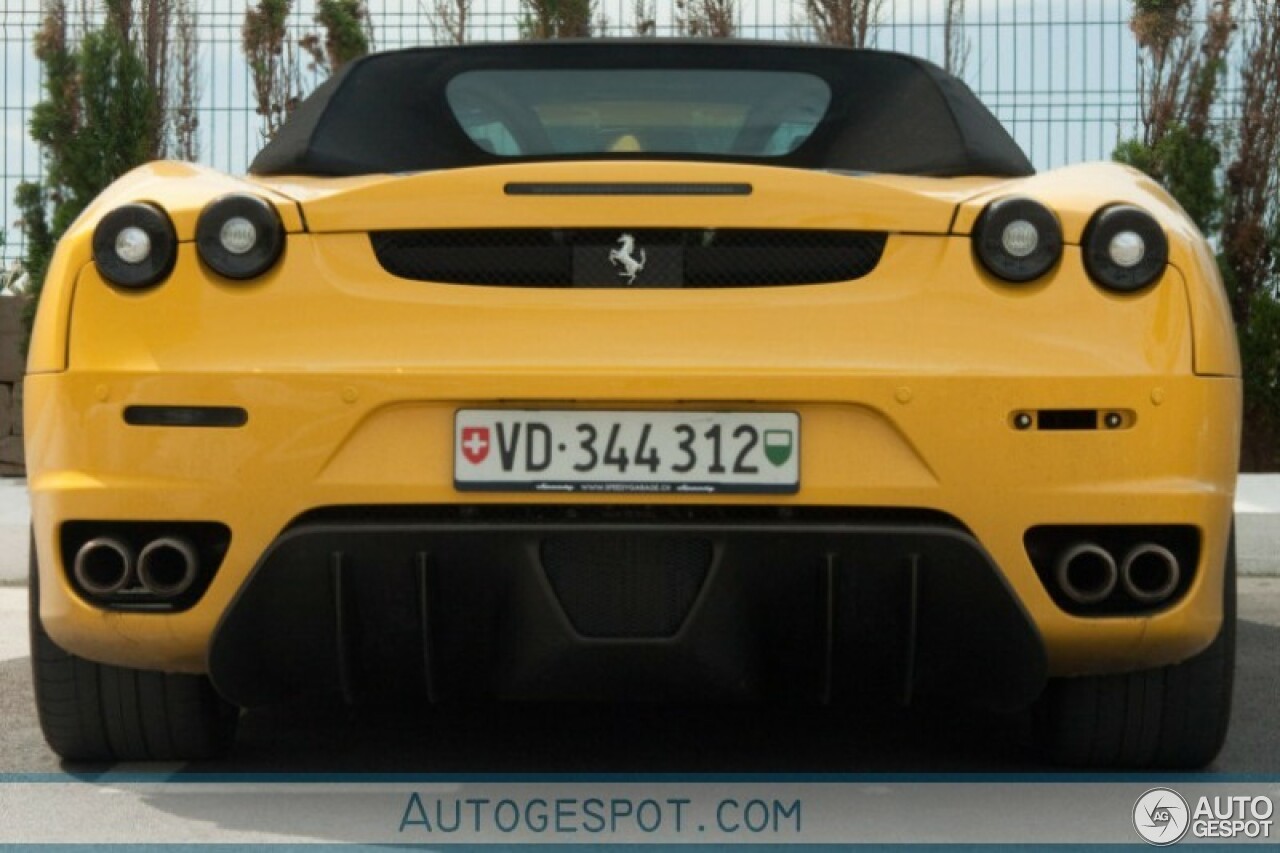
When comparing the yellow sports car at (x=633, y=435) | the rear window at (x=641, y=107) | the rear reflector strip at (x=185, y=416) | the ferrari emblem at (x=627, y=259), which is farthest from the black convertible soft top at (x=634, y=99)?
the rear reflector strip at (x=185, y=416)

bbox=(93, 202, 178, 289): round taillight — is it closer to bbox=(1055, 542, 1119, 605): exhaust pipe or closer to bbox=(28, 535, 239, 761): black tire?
bbox=(28, 535, 239, 761): black tire

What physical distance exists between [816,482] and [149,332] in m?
1.08

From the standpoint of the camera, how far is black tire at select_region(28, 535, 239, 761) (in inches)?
161

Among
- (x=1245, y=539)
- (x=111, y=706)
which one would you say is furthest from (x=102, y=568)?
(x=1245, y=539)

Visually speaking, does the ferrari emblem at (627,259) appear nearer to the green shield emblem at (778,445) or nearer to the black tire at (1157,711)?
the green shield emblem at (778,445)

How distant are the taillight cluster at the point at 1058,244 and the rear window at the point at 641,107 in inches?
36.3

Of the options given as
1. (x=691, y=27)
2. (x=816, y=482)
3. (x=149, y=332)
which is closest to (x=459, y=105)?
(x=149, y=332)

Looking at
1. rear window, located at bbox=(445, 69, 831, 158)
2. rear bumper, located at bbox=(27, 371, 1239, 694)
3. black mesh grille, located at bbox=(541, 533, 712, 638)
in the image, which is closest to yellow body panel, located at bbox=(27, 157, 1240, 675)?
rear bumper, located at bbox=(27, 371, 1239, 694)

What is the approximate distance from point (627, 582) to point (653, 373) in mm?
336

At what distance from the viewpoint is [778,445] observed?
3531 millimetres

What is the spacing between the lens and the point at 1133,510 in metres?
3.62

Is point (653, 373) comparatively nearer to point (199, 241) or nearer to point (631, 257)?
point (631, 257)

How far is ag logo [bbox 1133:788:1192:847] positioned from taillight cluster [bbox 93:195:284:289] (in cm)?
164

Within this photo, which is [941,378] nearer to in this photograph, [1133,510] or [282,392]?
[1133,510]
